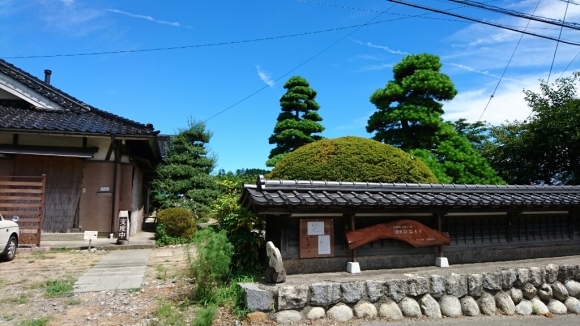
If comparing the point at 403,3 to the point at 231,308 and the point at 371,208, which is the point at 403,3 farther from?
the point at 231,308

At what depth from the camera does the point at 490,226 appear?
827 cm

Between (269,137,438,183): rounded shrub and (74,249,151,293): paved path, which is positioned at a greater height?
(269,137,438,183): rounded shrub

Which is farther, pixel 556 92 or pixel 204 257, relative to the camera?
pixel 556 92

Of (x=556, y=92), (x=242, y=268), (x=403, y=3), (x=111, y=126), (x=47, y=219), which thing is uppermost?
(x=556, y=92)

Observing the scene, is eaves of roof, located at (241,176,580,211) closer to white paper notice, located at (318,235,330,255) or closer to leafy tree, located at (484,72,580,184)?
white paper notice, located at (318,235,330,255)

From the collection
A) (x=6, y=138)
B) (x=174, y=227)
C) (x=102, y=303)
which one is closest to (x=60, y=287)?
(x=102, y=303)

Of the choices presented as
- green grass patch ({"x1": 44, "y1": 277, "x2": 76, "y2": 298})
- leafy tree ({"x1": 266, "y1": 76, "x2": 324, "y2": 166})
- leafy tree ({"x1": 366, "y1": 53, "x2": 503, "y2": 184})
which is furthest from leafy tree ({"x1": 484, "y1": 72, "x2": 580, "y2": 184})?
green grass patch ({"x1": 44, "y1": 277, "x2": 76, "y2": 298})

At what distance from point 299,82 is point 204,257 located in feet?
66.2

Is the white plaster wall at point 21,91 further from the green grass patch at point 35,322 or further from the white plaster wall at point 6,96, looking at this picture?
the green grass patch at point 35,322

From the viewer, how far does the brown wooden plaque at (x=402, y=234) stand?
6.92 metres

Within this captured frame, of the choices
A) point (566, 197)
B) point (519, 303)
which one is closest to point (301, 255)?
point (519, 303)

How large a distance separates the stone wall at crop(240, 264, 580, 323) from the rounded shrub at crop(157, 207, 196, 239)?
24.5ft

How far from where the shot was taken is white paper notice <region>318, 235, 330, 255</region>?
6852 mm

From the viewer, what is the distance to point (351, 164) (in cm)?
995
